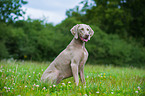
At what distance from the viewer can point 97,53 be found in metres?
17.3

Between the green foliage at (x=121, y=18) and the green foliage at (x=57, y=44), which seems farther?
the green foliage at (x=121, y=18)

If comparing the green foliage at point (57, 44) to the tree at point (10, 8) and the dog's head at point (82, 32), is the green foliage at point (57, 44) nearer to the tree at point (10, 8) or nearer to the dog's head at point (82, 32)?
the tree at point (10, 8)

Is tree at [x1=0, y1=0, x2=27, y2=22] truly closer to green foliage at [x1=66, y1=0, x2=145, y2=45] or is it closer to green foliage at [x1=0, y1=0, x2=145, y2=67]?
green foliage at [x1=0, y1=0, x2=145, y2=67]

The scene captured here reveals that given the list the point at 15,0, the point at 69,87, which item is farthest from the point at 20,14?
the point at 69,87

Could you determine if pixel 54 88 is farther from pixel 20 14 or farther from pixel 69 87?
pixel 20 14

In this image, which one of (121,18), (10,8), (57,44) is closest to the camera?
(10,8)

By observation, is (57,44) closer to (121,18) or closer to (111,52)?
(111,52)

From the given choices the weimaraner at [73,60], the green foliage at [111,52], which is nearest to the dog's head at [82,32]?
the weimaraner at [73,60]

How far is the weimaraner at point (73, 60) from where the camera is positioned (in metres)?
4.69

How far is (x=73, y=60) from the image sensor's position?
4730mm

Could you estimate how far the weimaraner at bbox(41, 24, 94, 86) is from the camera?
4688 mm

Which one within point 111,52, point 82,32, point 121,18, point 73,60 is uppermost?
point 121,18

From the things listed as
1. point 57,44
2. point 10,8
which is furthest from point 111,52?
point 10,8

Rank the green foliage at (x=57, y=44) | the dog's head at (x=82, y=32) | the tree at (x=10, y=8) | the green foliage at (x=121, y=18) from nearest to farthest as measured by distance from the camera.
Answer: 1. the dog's head at (x=82, y=32)
2. the tree at (x=10, y=8)
3. the green foliage at (x=57, y=44)
4. the green foliage at (x=121, y=18)
